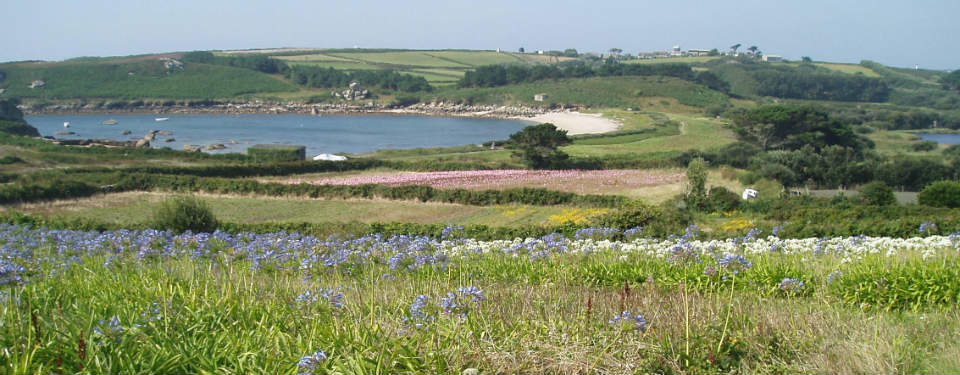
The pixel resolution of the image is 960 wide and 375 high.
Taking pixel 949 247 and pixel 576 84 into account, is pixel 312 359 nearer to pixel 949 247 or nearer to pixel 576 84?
pixel 949 247

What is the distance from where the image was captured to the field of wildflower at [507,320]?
414 cm

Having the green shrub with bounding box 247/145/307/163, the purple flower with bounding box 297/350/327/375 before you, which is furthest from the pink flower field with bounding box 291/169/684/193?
the purple flower with bounding box 297/350/327/375

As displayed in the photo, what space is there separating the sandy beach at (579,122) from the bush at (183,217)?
5707 centimetres

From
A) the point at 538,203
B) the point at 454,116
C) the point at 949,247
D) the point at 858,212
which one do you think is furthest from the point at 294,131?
the point at 949,247

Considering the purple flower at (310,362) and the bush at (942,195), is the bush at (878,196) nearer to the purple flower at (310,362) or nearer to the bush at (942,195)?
the bush at (942,195)

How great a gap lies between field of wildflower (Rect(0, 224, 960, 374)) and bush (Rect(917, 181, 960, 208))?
51.8ft

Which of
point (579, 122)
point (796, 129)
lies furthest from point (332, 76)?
point (796, 129)

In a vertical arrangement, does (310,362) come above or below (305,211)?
above

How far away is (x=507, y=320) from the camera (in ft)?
16.6

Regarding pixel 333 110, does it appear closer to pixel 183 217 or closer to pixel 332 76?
pixel 332 76

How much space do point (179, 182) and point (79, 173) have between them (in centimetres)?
725

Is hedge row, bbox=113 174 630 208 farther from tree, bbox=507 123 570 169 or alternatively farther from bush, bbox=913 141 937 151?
bush, bbox=913 141 937 151

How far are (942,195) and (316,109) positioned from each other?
120 meters

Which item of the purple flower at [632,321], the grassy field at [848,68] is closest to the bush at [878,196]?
the purple flower at [632,321]
